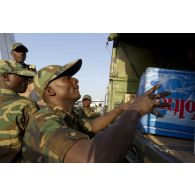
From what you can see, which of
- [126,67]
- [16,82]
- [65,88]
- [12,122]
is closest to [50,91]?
[65,88]

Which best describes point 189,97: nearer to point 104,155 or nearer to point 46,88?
point 46,88

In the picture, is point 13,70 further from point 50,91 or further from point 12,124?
point 50,91

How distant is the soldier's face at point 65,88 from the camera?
1357mm

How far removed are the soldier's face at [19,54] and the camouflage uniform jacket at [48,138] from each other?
2.89m

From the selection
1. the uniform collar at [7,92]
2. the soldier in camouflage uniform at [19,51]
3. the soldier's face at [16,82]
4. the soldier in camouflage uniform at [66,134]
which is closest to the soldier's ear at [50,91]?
the soldier in camouflage uniform at [66,134]

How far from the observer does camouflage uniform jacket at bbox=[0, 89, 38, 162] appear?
5.23 feet

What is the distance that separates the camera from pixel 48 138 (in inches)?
35.4

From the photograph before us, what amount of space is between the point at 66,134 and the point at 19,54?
10.5 ft

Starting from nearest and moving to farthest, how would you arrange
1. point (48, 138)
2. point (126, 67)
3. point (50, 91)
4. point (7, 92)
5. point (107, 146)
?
point (107, 146)
point (48, 138)
point (50, 91)
point (7, 92)
point (126, 67)

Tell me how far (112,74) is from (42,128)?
2.91m

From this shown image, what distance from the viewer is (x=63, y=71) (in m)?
1.35

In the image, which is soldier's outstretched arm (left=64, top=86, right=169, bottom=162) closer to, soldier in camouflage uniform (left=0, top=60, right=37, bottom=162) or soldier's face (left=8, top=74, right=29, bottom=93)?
soldier in camouflage uniform (left=0, top=60, right=37, bottom=162)

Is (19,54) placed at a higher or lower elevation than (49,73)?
higher

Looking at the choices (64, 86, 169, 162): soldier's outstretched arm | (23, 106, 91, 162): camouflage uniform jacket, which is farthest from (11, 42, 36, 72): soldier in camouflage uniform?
(64, 86, 169, 162): soldier's outstretched arm
